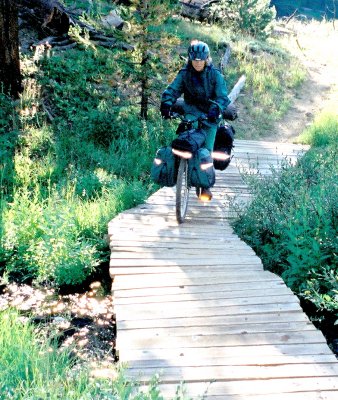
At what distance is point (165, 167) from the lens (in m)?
Result: 6.94

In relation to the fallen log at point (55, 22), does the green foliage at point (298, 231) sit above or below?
below

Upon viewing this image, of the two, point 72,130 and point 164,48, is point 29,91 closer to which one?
point 72,130

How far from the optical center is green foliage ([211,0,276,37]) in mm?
19500

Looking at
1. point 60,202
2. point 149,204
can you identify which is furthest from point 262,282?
point 60,202

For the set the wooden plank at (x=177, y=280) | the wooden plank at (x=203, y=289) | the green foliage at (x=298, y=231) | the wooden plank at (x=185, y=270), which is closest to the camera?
the wooden plank at (x=203, y=289)

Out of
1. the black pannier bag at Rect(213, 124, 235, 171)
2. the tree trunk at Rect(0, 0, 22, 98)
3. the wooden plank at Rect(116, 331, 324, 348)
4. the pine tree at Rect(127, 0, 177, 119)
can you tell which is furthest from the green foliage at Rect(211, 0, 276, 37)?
the wooden plank at Rect(116, 331, 324, 348)

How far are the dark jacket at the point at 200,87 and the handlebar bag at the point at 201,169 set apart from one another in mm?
644

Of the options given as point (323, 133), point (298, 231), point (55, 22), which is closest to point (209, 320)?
point (298, 231)

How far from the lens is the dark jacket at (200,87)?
704 cm

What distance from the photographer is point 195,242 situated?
6.65m

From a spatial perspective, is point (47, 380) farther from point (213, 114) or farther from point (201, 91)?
point (201, 91)

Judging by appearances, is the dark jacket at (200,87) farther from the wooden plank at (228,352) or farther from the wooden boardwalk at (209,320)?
the wooden plank at (228,352)

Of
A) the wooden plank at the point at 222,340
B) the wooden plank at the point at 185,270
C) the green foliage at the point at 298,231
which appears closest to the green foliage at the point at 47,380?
the wooden plank at the point at 222,340

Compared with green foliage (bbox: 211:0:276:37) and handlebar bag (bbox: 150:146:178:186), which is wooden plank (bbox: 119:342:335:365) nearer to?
handlebar bag (bbox: 150:146:178:186)
